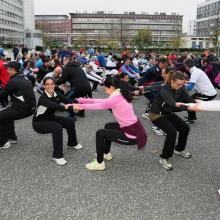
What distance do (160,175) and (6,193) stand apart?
2.36 m

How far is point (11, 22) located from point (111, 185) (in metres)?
102

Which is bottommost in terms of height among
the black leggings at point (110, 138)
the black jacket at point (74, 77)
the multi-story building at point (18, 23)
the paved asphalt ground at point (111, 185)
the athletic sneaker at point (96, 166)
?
the paved asphalt ground at point (111, 185)

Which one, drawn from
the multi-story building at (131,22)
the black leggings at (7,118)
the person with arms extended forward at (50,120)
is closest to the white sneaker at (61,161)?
the person with arms extended forward at (50,120)

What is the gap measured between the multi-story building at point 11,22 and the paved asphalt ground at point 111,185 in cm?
8674

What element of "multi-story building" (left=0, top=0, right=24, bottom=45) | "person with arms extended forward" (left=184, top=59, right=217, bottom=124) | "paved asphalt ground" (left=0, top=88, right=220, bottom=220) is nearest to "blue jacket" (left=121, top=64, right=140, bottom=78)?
"person with arms extended forward" (left=184, top=59, right=217, bottom=124)

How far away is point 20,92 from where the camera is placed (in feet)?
17.5

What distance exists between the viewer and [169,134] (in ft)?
15.7

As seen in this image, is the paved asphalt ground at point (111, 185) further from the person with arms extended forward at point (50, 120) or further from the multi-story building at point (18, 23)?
the multi-story building at point (18, 23)

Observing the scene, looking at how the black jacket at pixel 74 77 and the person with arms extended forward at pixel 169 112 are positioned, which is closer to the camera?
the person with arms extended forward at pixel 169 112

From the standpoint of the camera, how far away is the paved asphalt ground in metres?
3.66

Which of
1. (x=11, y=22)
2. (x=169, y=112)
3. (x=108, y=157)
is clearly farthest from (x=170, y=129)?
(x=11, y=22)

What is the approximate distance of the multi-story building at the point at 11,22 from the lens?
87.9 meters

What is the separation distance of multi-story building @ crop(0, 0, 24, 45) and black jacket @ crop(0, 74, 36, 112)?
282 ft

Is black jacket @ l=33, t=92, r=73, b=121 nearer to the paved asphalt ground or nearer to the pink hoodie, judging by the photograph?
the pink hoodie
